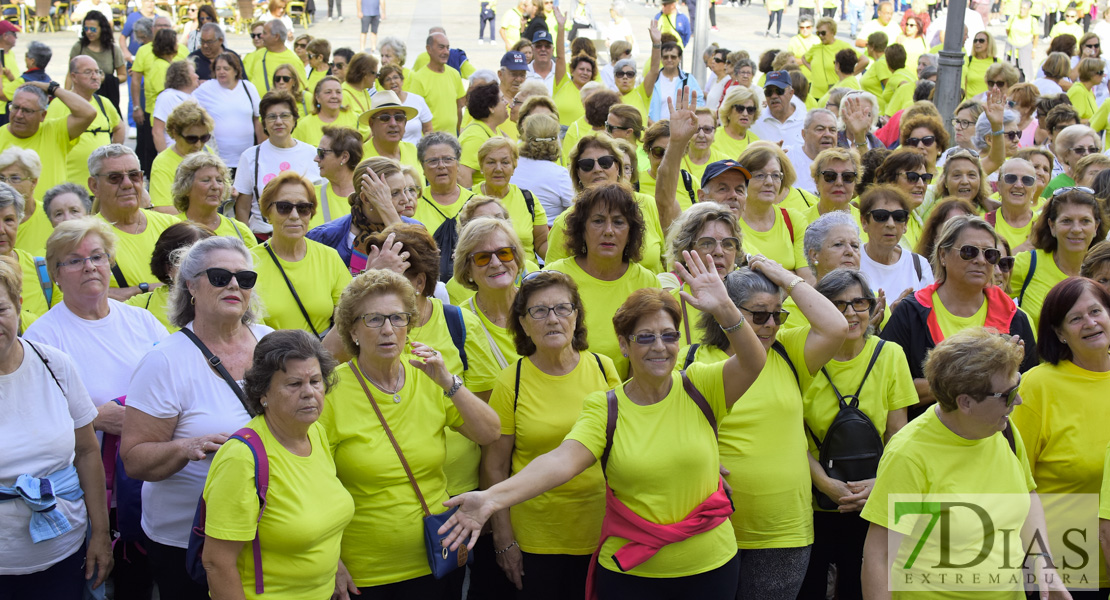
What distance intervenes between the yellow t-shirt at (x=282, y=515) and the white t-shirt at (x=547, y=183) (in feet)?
12.4

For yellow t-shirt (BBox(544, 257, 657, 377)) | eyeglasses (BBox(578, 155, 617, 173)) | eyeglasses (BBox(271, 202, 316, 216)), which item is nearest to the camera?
yellow t-shirt (BBox(544, 257, 657, 377))

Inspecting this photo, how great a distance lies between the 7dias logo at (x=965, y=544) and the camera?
3420mm

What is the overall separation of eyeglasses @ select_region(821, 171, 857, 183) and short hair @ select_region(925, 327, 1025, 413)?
2855mm

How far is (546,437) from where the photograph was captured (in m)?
3.99

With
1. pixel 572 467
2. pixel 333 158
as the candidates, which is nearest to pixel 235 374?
pixel 572 467

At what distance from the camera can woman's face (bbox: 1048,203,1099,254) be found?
5387mm

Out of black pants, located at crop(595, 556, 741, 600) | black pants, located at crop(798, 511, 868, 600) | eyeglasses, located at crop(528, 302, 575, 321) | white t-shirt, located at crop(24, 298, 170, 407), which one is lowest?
black pants, located at crop(798, 511, 868, 600)

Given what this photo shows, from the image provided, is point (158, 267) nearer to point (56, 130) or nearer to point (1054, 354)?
point (56, 130)

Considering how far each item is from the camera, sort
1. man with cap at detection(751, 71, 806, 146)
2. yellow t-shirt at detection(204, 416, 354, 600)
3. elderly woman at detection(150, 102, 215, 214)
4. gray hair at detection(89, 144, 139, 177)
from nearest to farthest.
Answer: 1. yellow t-shirt at detection(204, 416, 354, 600)
2. gray hair at detection(89, 144, 139, 177)
3. elderly woman at detection(150, 102, 215, 214)
4. man with cap at detection(751, 71, 806, 146)

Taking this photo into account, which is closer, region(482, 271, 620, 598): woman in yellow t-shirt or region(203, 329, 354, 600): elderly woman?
region(203, 329, 354, 600): elderly woman

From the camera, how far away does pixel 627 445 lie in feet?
11.8

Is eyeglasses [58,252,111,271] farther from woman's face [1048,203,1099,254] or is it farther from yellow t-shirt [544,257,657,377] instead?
woman's face [1048,203,1099,254]

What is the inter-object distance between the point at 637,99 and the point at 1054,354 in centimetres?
717

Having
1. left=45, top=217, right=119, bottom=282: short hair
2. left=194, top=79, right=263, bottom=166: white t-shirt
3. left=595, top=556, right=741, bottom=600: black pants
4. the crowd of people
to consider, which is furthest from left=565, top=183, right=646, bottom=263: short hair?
left=194, top=79, right=263, bottom=166: white t-shirt
